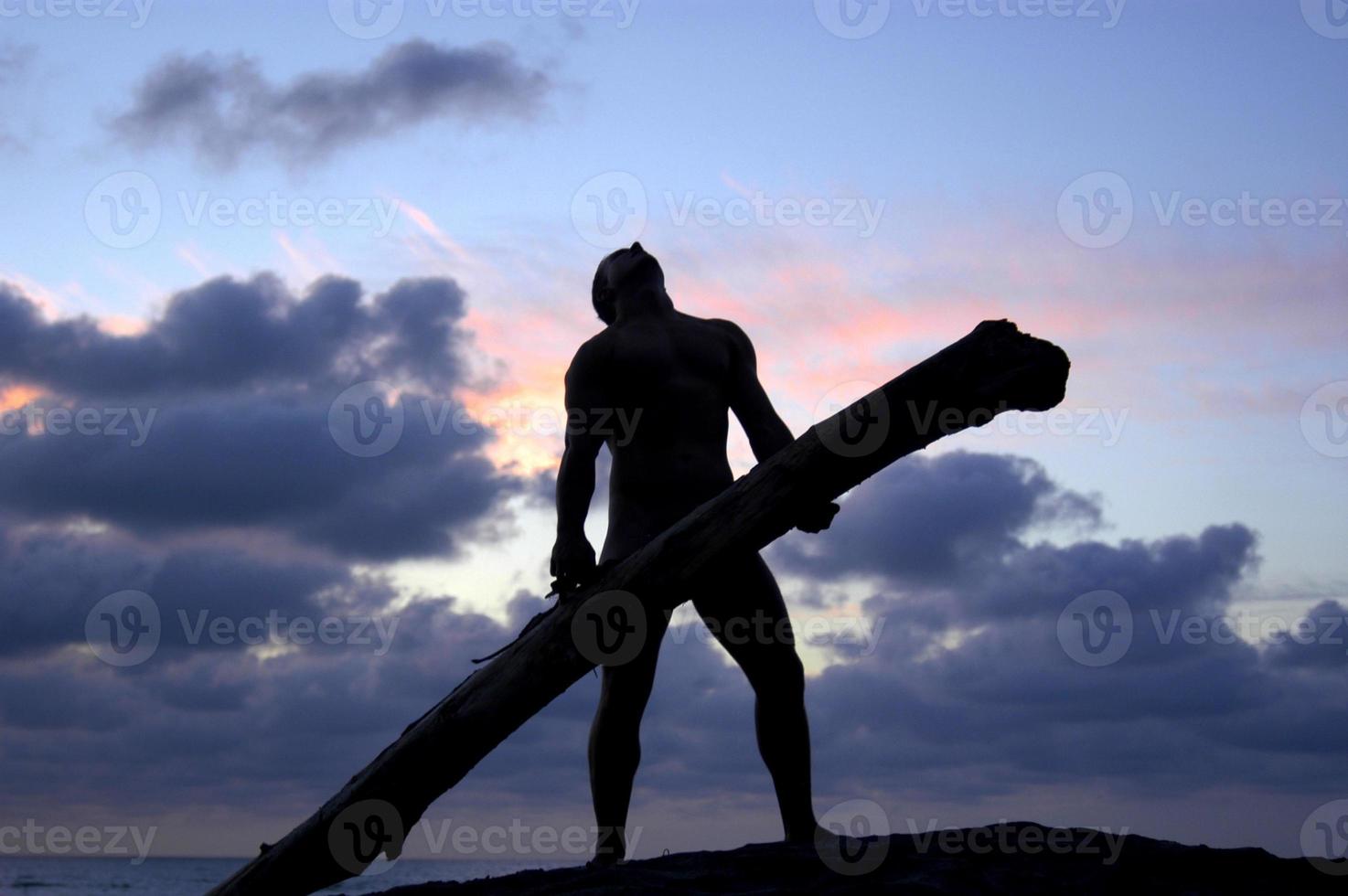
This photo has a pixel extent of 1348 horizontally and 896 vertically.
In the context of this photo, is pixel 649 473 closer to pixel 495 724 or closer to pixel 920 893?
pixel 495 724

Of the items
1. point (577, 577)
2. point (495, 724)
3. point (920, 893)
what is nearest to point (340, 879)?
point (495, 724)

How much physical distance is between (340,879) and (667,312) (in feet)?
11.5

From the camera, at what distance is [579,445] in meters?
7.39

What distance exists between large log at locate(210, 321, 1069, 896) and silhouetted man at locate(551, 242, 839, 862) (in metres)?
0.32

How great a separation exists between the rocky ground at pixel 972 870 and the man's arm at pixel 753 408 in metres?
2.21

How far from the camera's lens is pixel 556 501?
737 cm

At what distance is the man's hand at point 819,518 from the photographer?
6.61 metres

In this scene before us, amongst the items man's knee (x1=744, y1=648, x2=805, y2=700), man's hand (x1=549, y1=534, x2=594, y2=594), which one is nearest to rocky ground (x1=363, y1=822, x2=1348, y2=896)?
man's knee (x1=744, y1=648, x2=805, y2=700)

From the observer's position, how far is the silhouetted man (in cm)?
708

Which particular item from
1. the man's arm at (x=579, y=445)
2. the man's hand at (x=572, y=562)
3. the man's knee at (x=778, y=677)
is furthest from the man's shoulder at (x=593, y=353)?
the man's knee at (x=778, y=677)

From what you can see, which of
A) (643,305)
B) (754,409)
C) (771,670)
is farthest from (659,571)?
(643,305)

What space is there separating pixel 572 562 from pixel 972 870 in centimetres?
252

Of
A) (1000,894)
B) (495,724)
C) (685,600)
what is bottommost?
(1000,894)

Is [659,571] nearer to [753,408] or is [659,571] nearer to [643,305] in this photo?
[753,408]
